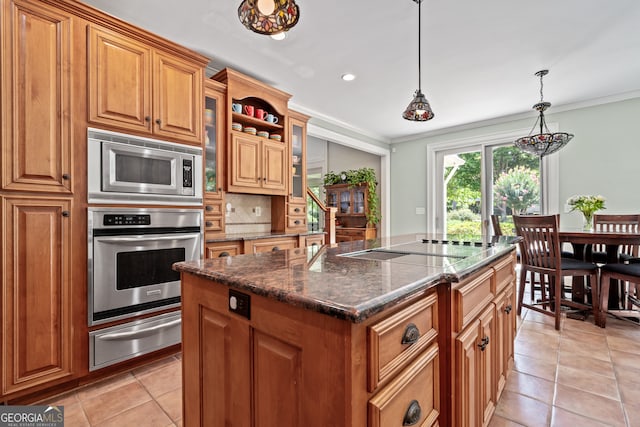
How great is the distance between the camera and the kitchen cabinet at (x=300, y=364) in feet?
2.24

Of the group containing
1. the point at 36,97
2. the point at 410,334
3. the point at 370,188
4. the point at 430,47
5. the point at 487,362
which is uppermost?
the point at 430,47

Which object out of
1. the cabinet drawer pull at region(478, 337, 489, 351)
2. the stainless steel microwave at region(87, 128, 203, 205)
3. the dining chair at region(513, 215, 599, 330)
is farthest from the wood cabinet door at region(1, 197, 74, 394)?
the dining chair at region(513, 215, 599, 330)

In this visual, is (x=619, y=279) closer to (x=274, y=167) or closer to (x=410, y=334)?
(x=410, y=334)

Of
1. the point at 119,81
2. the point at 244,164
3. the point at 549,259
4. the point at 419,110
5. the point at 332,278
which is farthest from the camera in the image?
the point at 244,164

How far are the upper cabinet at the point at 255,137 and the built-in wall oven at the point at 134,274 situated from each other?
896mm

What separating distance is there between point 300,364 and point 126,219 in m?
1.74

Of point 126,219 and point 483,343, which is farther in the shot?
point 126,219

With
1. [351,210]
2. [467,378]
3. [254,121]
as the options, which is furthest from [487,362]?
[351,210]

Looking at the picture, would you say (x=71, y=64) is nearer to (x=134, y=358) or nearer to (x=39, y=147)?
(x=39, y=147)

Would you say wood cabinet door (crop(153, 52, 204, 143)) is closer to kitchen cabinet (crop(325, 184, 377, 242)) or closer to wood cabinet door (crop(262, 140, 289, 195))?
wood cabinet door (crop(262, 140, 289, 195))

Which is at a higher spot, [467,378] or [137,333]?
[467,378]

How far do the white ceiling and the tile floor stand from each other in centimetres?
253

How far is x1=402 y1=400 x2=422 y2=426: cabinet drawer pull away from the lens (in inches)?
32.6

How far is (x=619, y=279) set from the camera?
2670 mm
